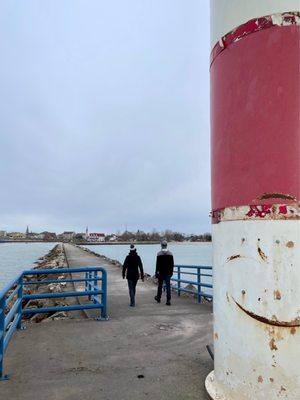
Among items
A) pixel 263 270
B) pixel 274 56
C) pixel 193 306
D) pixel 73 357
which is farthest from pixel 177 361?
pixel 193 306

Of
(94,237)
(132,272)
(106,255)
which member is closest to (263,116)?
(132,272)

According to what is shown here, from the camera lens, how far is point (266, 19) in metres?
3.51

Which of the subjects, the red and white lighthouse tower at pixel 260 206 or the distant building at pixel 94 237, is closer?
the red and white lighthouse tower at pixel 260 206

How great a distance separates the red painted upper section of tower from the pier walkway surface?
7.79ft

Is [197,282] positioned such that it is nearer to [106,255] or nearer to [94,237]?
[106,255]

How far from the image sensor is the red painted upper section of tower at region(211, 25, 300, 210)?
3.40m

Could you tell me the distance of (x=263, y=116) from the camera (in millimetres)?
3479

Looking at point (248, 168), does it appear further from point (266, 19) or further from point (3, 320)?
point (3, 320)

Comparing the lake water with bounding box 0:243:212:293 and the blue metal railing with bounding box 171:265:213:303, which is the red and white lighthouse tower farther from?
the lake water with bounding box 0:243:212:293

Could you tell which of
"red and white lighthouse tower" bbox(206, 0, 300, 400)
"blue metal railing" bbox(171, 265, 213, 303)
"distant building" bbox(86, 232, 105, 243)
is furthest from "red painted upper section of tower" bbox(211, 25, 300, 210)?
"distant building" bbox(86, 232, 105, 243)

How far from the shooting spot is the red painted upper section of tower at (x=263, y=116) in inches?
134

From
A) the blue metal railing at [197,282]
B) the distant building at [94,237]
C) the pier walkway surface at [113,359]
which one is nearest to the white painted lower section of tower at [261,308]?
the pier walkway surface at [113,359]

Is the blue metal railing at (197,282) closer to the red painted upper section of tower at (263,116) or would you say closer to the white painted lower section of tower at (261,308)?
the white painted lower section of tower at (261,308)

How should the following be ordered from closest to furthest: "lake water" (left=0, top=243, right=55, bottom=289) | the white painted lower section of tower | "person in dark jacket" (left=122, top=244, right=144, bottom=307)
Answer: the white painted lower section of tower < "person in dark jacket" (left=122, top=244, right=144, bottom=307) < "lake water" (left=0, top=243, right=55, bottom=289)
